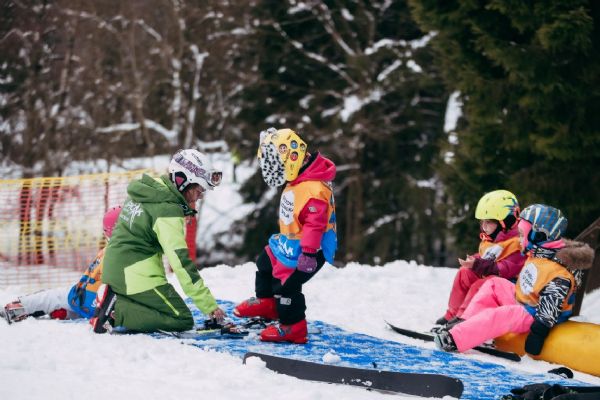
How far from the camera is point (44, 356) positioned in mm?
5547

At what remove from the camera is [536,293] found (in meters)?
6.80

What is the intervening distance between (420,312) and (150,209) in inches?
129

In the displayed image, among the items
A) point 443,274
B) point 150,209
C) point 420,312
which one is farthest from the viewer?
point 443,274

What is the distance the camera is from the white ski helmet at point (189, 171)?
6.62 metres

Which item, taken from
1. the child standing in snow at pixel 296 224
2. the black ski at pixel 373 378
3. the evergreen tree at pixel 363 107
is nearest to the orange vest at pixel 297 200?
the child standing in snow at pixel 296 224

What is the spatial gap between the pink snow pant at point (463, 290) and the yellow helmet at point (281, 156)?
187 centimetres

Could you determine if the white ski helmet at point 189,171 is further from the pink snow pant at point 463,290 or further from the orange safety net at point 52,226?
the orange safety net at point 52,226

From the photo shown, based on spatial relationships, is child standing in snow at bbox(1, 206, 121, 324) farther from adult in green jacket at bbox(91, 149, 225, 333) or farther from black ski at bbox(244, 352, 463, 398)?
black ski at bbox(244, 352, 463, 398)

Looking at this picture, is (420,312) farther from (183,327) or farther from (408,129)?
(408,129)

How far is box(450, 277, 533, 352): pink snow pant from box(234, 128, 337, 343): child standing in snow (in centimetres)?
117

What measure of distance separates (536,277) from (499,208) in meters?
0.88

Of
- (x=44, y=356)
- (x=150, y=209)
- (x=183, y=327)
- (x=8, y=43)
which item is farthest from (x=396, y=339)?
(x=8, y=43)

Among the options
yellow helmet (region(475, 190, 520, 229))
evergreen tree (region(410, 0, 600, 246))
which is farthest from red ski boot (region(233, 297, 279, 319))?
evergreen tree (region(410, 0, 600, 246))

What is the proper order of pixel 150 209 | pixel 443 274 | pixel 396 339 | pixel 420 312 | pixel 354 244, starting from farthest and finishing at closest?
pixel 354 244, pixel 443 274, pixel 420 312, pixel 396 339, pixel 150 209
